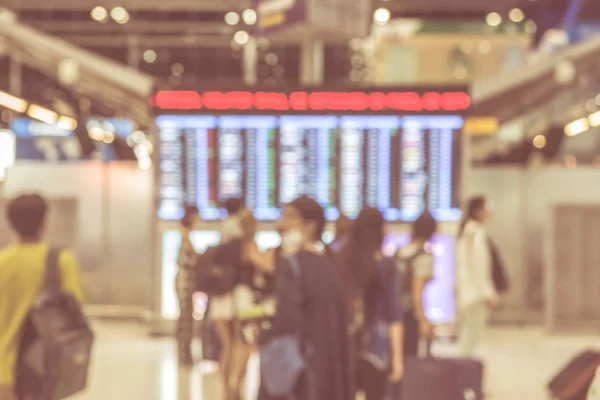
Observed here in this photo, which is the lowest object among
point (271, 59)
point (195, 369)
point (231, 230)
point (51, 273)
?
point (195, 369)

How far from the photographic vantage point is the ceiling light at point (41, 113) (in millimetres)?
17266

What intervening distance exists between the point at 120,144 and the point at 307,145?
1063cm

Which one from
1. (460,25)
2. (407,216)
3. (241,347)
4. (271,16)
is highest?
(460,25)

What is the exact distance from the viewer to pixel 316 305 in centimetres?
428

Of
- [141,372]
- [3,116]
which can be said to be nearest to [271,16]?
[141,372]

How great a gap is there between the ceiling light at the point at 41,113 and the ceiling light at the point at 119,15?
5.19 m

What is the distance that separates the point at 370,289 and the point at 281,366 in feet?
4.89

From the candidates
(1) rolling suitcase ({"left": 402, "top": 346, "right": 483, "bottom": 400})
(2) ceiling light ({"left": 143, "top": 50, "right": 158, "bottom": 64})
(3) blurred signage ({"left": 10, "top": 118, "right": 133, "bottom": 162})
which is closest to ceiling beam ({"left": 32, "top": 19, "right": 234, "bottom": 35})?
(3) blurred signage ({"left": 10, "top": 118, "right": 133, "bottom": 162})

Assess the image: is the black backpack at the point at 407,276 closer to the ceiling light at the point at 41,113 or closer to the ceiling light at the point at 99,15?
the ceiling light at the point at 41,113

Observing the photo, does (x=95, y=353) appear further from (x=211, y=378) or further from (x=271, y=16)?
(x=271, y=16)

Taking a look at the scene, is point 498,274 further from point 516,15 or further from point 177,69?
point 177,69

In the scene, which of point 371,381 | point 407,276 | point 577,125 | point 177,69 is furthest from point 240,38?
point 371,381

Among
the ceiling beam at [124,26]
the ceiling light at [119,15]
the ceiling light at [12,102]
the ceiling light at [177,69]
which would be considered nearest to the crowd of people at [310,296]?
the ceiling light at [12,102]

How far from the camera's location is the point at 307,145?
458 inches
